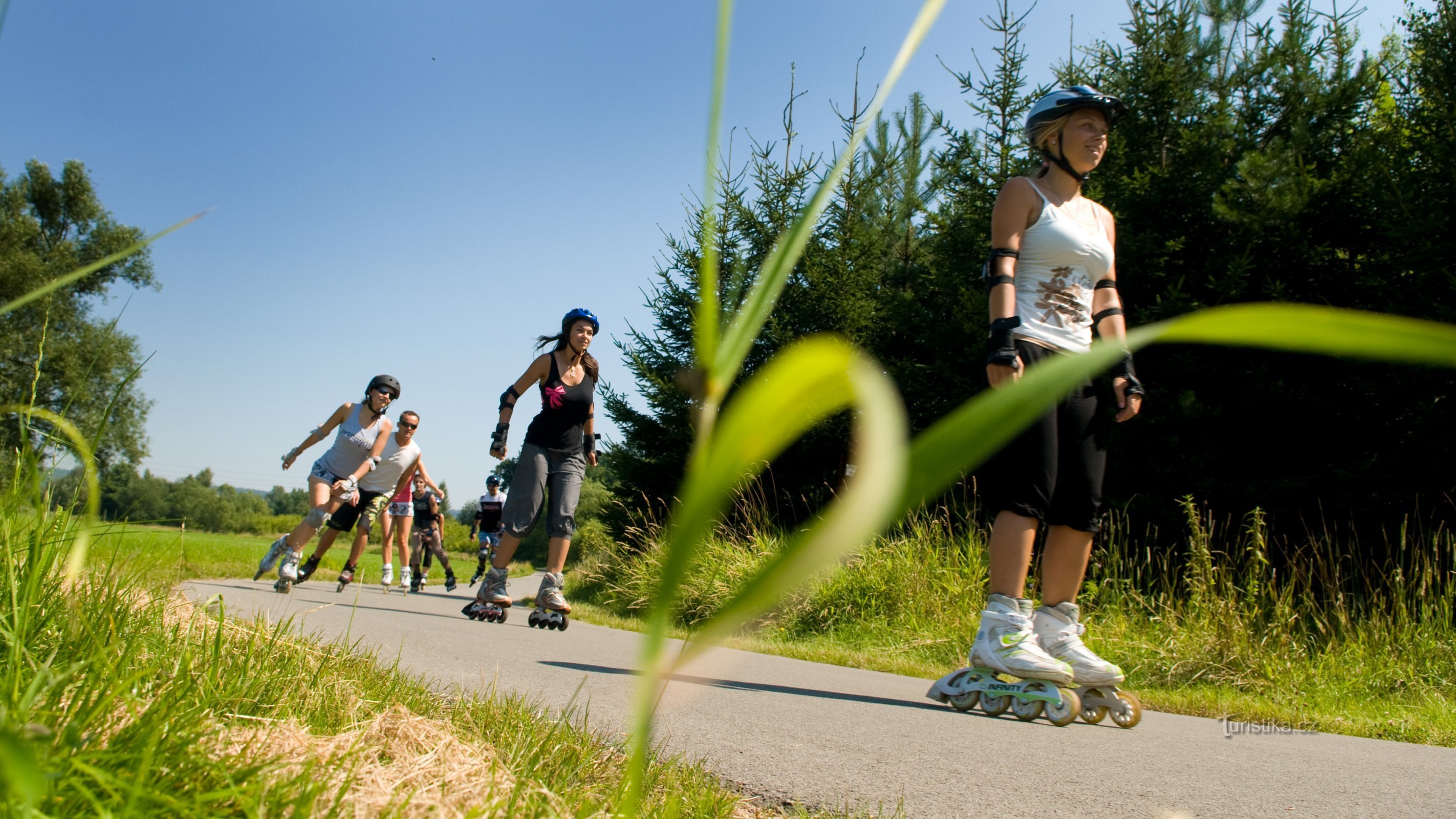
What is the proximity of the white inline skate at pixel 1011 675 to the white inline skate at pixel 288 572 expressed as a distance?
5.53m

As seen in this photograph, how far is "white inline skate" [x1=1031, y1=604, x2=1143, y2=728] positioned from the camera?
2.89 metres

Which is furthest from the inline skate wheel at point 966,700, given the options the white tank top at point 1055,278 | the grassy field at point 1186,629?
the white tank top at point 1055,278

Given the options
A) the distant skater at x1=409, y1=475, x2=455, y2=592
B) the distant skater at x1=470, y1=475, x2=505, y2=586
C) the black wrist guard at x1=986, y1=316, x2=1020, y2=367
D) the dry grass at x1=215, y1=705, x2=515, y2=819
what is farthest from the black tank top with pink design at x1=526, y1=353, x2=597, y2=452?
the distant skater at x1=470, y1=475, x2=505, y2=586

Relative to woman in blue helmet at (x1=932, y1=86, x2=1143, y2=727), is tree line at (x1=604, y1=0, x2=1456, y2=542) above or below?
above

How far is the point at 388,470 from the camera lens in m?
9.03

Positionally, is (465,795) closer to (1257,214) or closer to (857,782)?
(857,782)

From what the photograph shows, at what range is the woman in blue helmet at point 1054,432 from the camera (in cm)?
291

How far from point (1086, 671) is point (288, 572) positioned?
6.08m

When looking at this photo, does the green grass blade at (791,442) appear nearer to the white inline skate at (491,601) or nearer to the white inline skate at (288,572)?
the white inline skate at (491,601)

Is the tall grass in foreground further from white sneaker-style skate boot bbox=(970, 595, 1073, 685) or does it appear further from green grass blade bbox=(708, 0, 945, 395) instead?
green grass blade bbox=(708, 0, 945, 395)

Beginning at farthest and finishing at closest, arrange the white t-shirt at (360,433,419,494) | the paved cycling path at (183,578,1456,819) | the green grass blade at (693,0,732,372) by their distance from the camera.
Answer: the white t-shirt at (360,433,419,494) < the paved cycling path at (183,578,1456,819) < the green grass blade at (693,0,732,372)

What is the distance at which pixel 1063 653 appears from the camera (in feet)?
9.76

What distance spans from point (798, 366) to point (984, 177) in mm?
13339

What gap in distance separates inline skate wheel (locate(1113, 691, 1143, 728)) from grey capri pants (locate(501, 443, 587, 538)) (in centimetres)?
366
